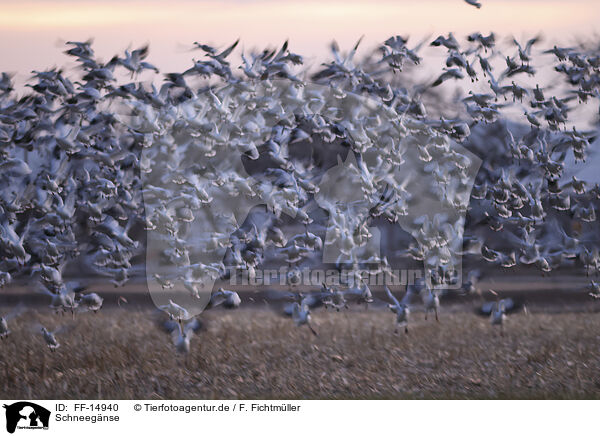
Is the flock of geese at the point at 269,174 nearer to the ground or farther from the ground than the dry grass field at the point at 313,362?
farther from the ground

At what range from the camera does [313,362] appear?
531 centimetres

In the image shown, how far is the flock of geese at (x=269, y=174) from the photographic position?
5.24 m

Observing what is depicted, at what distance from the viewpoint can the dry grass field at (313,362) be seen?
4977mm

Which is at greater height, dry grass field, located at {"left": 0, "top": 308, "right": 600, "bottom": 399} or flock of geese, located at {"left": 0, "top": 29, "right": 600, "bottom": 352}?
flock of geese, located at {"left": 0, "top": 29, "right": 600, "bottom": 352}

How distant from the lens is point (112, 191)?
5.34 metres

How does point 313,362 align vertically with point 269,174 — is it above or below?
below

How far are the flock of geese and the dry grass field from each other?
25 centimetres

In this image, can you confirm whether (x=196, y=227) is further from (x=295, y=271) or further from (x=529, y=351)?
(x=529, y=351)

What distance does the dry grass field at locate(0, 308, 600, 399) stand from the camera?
16.3ft

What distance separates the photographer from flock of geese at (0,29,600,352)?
5.24 m

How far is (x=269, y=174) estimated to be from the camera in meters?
5.29

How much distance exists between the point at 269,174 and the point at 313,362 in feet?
4.21

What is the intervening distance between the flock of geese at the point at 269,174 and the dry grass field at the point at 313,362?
0.25m

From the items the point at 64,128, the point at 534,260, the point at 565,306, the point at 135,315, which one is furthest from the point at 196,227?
the point at 565,306
